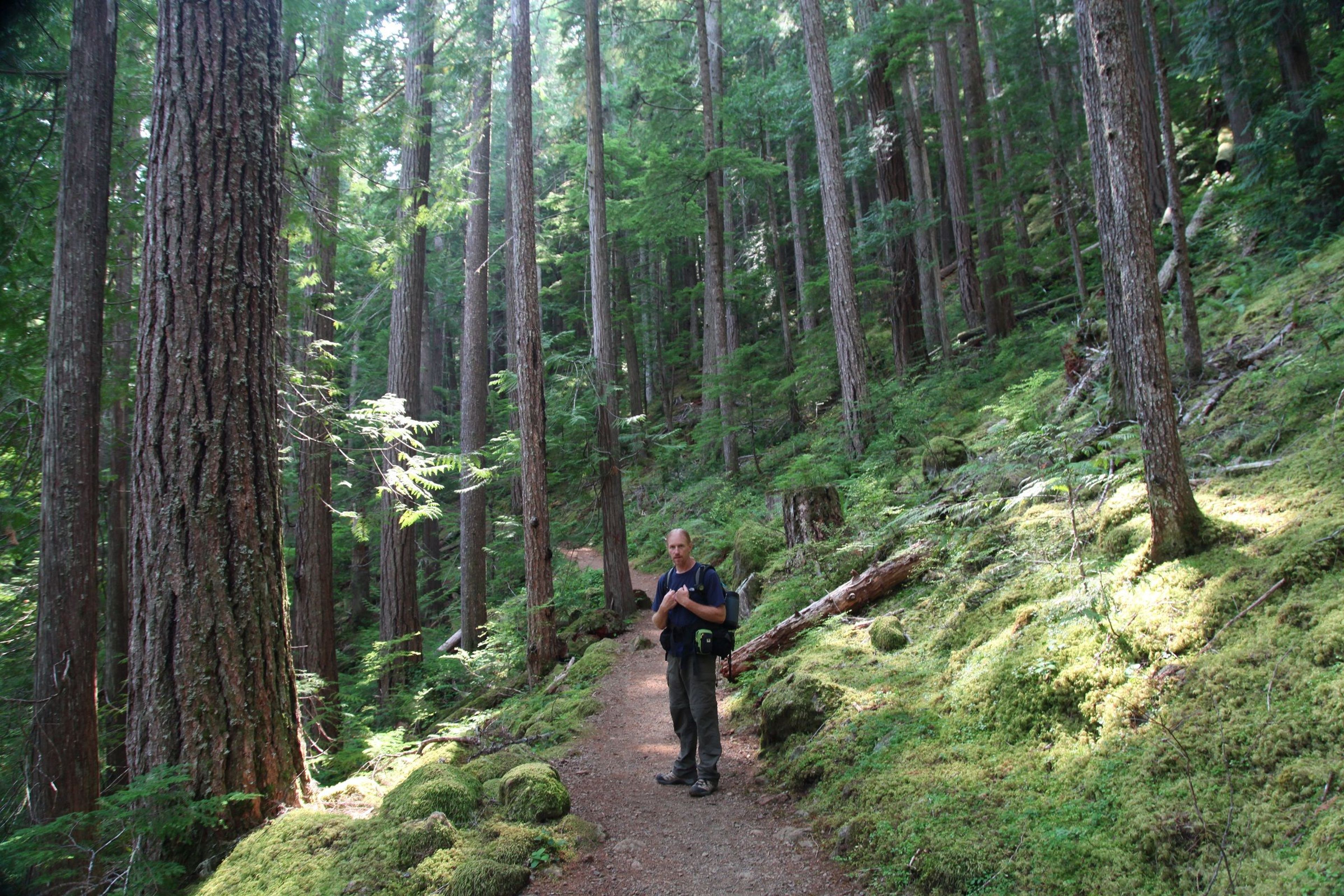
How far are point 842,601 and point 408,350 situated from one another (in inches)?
349

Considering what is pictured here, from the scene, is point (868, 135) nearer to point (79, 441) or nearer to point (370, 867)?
point (79, 441)

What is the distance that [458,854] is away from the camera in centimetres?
361

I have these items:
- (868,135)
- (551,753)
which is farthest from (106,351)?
(868,135)

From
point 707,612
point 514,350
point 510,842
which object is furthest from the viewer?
point 514,350

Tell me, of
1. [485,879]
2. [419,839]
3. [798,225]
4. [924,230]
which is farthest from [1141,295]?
[798,225]

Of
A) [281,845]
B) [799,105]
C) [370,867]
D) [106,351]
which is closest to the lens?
[370,867]

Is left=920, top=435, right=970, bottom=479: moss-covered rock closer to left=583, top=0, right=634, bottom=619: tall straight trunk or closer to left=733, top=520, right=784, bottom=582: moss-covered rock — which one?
left=733, top=520, right=784, bottom=582: moss-covered rock

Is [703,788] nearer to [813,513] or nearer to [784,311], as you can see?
[813,513]

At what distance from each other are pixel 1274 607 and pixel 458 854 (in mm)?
4413

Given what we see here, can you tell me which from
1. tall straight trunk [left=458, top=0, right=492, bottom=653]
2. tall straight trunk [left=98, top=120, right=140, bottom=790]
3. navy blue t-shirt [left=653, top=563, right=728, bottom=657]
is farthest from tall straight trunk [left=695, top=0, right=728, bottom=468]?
navy blue t-shirt [left=653, top=563, right=728, bottom=657]

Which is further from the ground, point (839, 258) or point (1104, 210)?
point (839, 258)

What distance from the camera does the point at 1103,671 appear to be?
3.86 meters

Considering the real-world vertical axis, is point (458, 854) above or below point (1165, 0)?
below

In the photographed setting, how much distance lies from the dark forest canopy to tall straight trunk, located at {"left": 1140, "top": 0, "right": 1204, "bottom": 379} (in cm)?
5
